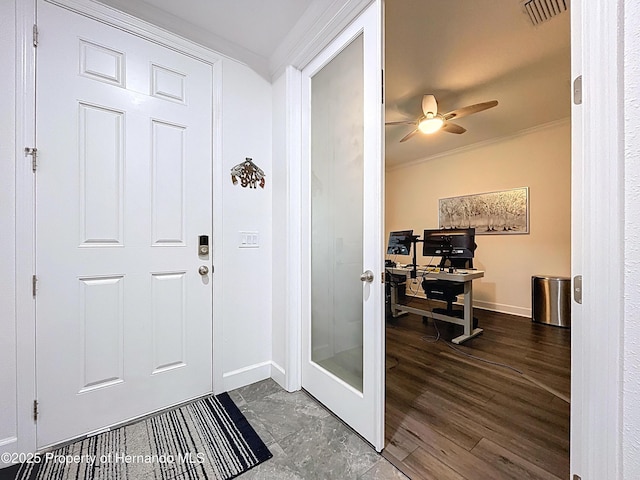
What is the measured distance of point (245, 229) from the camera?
2033mm

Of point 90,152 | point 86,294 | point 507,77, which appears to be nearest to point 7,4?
point 90,152

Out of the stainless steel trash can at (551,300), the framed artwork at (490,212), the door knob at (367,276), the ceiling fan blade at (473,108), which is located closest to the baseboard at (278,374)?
the door knob at (367,276)

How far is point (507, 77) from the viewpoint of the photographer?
8.32 ft

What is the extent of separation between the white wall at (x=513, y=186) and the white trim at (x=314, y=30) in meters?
3.54

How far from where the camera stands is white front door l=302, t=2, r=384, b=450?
138cm

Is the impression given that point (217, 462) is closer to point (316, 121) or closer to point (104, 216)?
point (104, 216)

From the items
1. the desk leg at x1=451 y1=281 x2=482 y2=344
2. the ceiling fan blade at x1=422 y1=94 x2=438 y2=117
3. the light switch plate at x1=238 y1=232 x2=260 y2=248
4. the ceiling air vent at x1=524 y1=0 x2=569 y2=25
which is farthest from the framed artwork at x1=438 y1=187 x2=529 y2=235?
the light switch plate at x1=238 y1=232 x2=260 y2=248

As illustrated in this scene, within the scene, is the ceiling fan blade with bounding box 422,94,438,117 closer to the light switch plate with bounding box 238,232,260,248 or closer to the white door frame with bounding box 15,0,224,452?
the light switch plate with bounding box 238,232,260,248

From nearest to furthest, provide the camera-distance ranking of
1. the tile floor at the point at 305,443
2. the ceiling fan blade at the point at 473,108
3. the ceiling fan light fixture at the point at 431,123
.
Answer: the tile floor at the point at 305,443, the ceiling fan blade at the point at 473,108, the ceiling fan light fixture at the point at 431,123

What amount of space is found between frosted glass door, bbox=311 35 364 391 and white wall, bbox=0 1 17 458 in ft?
5.17

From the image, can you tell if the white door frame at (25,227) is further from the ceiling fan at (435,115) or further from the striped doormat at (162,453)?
the ceiling fan at (435,115)

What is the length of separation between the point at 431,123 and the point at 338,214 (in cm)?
188

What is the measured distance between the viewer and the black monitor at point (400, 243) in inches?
128

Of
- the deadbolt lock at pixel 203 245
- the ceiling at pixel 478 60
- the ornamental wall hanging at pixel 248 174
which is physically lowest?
the deadbolt lock at pixel 203 245
